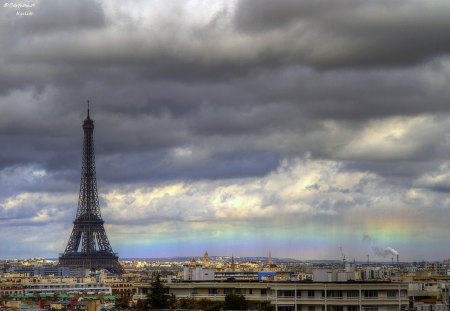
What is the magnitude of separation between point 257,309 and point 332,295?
33.0 ft

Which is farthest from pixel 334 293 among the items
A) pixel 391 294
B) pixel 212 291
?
pixel 212 291

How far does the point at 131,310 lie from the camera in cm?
10338

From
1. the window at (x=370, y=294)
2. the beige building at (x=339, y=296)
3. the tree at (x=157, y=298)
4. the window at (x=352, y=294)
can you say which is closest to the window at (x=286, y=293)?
the beige building at (x=339, y=296)

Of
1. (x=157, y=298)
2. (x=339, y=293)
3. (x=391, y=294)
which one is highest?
(x=339, y=293)

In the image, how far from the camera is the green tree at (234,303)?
103175 mm

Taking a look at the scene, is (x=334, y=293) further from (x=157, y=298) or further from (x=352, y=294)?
(x=157, y=298)

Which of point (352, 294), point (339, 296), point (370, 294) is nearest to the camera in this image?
point (352, 294)

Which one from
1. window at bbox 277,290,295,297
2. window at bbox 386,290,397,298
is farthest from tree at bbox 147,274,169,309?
window at bbox 386,290,397,298

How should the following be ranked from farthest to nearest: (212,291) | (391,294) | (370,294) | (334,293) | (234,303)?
1. (212,291)
2. (234,303)
3. (334,293)
4. (391,294)
5. (370,294)

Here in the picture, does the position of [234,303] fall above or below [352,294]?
below

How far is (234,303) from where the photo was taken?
103875 mm

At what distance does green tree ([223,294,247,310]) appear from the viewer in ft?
339

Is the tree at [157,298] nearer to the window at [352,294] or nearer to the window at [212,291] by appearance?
the window at [212,291]

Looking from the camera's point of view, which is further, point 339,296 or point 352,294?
point 339,296
